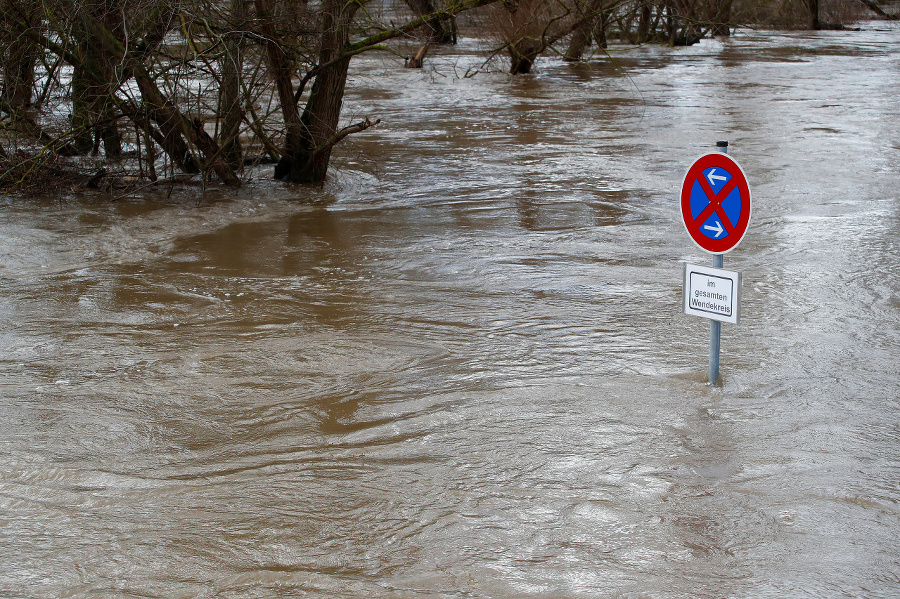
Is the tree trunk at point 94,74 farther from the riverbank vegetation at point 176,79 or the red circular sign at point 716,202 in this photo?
the red circular sign at point 716,202

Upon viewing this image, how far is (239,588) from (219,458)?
1.21 metres

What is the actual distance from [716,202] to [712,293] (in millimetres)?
544

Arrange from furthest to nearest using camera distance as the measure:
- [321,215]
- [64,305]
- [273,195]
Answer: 1. [273,195]
2. [321,215]
3. [64,305]

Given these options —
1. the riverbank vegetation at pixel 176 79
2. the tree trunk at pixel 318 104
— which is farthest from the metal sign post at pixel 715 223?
the tree trunk at pixel 318 104

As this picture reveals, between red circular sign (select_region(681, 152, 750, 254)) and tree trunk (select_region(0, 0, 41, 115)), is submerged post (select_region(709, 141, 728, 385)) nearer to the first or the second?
red circular sign (select_region(681, 152, 750, 254))

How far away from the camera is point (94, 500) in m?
4.31

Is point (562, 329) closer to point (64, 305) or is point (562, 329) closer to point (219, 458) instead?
point (219, 458)

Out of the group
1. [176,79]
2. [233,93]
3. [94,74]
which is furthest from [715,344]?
[94,74]

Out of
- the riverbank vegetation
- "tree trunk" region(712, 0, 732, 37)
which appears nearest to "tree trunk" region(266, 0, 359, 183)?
the riverbank vegetation

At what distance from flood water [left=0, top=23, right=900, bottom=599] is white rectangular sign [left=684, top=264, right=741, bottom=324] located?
538 millimetres

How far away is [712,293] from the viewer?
17.3 feet

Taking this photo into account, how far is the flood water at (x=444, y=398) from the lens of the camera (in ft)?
12.6

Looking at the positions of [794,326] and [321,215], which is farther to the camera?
[321,215]

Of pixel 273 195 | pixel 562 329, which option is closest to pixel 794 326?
pixel 562 329
